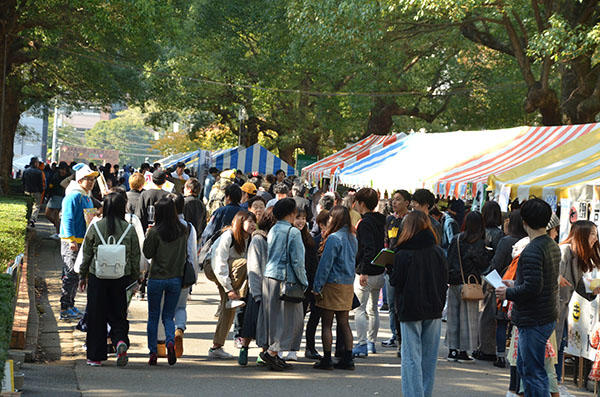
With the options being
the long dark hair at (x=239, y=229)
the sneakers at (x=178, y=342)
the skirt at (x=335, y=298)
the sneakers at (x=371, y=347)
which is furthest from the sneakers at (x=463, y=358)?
the sneakers at (x=178, y=342)

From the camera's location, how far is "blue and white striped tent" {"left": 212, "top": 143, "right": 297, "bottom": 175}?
29.4m

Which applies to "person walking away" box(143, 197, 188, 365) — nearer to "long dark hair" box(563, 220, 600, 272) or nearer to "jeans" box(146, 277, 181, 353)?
"jeans" box(146, 277, 181, 353)

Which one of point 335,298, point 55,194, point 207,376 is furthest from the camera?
point 55,194

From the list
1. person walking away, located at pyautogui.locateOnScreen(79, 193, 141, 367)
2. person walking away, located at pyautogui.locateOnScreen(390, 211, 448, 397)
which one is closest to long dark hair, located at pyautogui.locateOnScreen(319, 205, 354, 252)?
person walking away, located at pyautogui.locateOnScreen(390, 211, 448, 397)

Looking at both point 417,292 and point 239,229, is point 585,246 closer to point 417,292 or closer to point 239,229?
point 417,292

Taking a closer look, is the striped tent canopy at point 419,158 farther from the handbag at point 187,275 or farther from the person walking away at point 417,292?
the person walking away at point 417,292

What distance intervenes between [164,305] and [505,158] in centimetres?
671

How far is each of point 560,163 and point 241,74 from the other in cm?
2453

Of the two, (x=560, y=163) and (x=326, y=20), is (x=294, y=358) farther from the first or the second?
(x=326, y=20)

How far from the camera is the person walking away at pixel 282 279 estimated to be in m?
8.55

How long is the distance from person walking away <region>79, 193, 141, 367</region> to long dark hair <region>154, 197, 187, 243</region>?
0.30m

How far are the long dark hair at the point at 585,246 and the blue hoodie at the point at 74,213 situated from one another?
6.02m

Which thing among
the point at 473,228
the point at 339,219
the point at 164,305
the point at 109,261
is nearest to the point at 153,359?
the point at 164,305

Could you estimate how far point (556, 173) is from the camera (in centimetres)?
1059
